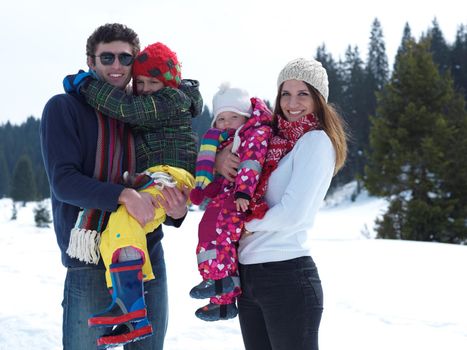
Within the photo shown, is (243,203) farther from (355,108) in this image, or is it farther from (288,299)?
(355,108)

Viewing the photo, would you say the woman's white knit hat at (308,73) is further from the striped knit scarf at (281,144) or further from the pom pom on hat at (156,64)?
the pom pom on hat at (156,64)

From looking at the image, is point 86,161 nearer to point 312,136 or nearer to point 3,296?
point 312,136

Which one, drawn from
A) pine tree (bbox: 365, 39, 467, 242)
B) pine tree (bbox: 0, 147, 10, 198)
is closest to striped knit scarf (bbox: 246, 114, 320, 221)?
pine tree (bbox: 365, 39, 467, 242)

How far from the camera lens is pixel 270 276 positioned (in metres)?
2.50

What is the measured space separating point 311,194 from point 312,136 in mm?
285

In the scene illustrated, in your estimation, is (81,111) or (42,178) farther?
(42,178)

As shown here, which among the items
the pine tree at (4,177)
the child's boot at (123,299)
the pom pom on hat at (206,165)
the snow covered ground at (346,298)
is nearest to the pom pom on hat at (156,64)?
the pom pom on hat at (206,165)

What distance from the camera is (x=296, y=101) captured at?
2623mm

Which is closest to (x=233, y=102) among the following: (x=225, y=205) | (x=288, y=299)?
(x=225, y=205)

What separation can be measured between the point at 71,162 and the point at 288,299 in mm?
1252

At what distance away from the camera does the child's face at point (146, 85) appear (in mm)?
2908

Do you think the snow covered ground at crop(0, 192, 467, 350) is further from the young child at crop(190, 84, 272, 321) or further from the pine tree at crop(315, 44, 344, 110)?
the pine tree at crop(315, 44, 344, 110)

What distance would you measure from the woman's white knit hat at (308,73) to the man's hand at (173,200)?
2.66ft

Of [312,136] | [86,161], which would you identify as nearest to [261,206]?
[312,136]
